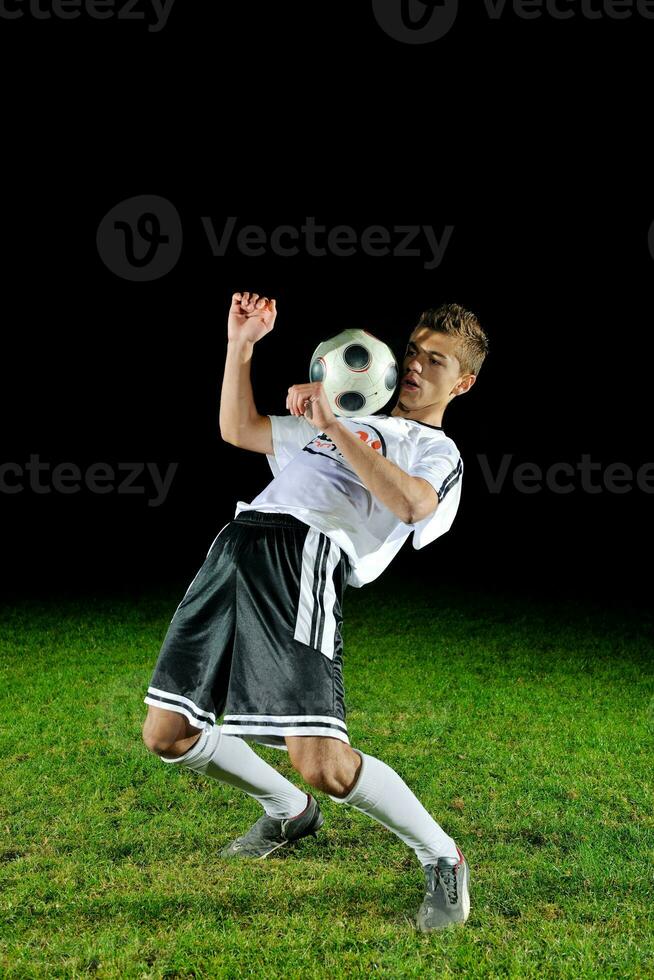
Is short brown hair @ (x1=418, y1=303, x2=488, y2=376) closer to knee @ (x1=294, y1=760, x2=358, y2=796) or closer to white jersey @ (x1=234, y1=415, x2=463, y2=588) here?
Answer: white jersey @ (x1=234, y1=415, x2=463, y2=588)

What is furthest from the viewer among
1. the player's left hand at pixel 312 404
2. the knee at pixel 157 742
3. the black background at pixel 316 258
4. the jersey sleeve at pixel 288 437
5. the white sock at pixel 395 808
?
the black background at pixel 316 258

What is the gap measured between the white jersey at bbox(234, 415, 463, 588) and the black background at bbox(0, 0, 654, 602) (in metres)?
5.45

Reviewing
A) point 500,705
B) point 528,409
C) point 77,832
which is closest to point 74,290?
point 528,409

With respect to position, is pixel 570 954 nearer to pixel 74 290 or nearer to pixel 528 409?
pixel 528 409

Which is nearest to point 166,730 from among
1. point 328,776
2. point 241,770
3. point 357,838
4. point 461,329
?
→ point 241,770

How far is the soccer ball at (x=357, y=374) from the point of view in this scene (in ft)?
7.53

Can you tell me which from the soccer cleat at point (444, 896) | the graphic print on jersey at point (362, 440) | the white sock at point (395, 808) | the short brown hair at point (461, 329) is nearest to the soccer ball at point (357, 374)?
the graphic print on jersey at point (362, 440)

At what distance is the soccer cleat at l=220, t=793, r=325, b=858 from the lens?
2461 millimetres

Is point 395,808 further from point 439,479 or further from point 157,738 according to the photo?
point 439,479

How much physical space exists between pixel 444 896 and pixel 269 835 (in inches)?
22.7

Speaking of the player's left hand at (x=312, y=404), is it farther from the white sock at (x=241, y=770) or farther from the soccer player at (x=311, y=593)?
the white sock at (x=241, y=770)

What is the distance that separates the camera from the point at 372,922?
2.11 meters

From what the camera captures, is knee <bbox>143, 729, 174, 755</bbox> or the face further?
the face

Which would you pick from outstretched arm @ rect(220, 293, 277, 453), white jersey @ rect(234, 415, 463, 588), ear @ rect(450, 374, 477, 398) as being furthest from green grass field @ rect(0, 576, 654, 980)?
ear @ rect(450, 374, 477, 398)
